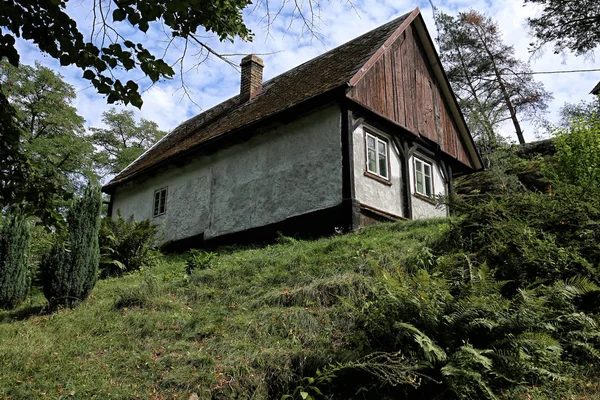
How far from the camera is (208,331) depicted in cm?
755

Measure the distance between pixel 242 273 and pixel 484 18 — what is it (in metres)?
30.3

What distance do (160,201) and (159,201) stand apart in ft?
0.14

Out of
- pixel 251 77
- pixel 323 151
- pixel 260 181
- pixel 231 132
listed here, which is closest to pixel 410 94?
pixel 323 151

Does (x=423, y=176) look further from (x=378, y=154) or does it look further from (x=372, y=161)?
(x=372, y=161)

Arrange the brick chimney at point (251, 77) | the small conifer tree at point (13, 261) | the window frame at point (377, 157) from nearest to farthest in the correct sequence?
the small conifer tree at point (13, 261)
the window frame at point (377, 157)
the brick chimney at point (251, 77)

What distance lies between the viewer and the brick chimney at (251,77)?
19766mm

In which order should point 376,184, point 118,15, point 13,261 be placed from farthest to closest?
point 376,184 → point 13,261 → point 118,15

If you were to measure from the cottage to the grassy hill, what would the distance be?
4515mm

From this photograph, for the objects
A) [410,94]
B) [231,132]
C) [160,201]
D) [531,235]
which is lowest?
[531,235]

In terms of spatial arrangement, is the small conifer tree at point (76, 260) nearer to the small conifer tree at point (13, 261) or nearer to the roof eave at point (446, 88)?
the small conifer tree at point (13, 261)

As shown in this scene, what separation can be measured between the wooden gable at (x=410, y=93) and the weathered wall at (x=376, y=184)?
2.88 feet

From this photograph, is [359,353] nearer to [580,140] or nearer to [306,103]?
[306,103]

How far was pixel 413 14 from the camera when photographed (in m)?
17.2

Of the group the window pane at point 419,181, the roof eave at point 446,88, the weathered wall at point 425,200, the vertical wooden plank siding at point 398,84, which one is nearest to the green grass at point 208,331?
the weathered wall at point 425,200
